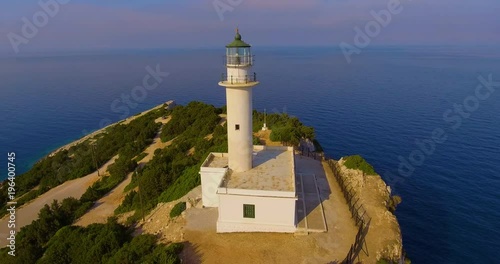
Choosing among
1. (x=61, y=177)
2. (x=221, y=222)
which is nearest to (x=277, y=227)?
(x=221, y=222)

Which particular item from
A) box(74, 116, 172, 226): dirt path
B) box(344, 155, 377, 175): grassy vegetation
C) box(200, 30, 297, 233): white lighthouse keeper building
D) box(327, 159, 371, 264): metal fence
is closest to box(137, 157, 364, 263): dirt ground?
box(327, 159, 371, 264): metal fence

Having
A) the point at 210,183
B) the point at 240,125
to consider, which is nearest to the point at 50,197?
the point at 210,183

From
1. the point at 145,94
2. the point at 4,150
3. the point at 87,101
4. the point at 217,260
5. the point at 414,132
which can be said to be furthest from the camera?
the point at 145,94

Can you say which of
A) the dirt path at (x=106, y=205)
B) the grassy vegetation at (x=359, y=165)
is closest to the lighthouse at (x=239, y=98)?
the grassy vegetation at (x=359, y=165)

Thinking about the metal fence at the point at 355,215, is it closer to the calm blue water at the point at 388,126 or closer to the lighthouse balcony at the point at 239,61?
the calm blue water at the point at 388,126

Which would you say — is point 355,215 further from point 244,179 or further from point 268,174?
point 244,179

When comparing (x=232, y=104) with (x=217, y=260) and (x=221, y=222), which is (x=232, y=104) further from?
(x=217, y=260)

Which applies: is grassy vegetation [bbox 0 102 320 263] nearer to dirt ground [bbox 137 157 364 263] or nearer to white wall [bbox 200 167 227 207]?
dirt ground [bbox 137 157 364 263]
